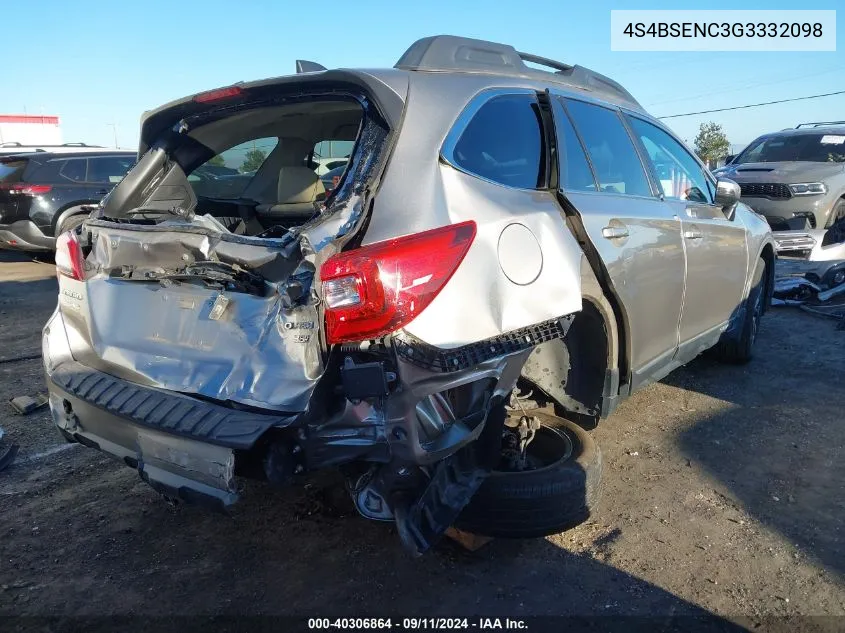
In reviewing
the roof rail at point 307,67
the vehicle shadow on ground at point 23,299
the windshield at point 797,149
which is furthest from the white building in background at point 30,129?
the roof rail at point 307,67

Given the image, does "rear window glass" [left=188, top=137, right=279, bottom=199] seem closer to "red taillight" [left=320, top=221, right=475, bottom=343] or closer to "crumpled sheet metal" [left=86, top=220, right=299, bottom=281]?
"crumpled sheet metal" [left=86, top=220, right=299, bottom=281]

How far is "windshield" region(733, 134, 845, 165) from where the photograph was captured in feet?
33.3

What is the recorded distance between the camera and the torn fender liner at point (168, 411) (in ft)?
7.09

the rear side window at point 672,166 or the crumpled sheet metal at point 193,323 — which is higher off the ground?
the rear side window at point 672,166

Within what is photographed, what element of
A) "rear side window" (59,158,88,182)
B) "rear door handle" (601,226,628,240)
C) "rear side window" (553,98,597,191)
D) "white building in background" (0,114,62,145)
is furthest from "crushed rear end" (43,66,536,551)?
"white building in background" (0,114,62,145)

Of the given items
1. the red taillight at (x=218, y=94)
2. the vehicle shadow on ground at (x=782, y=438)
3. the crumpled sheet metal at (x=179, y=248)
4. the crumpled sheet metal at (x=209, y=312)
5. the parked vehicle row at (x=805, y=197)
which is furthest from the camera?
the parked vehicle row at (x=805, y=197)

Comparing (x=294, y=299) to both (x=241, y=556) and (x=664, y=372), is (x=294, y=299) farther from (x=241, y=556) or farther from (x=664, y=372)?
(x=664, y=372)

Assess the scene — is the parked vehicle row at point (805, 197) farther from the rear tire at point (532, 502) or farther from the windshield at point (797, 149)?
the rear tire at point (532, 502)

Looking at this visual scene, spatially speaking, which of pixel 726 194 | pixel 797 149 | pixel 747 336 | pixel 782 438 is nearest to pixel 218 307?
pixel 782 438

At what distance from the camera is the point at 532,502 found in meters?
2.73

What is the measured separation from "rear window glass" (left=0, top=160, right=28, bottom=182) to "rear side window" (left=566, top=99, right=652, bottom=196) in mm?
9317

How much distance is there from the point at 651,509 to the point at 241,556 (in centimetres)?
192

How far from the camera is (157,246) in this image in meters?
2.64

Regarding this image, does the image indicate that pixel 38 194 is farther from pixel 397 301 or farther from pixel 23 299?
pixel 397 301
